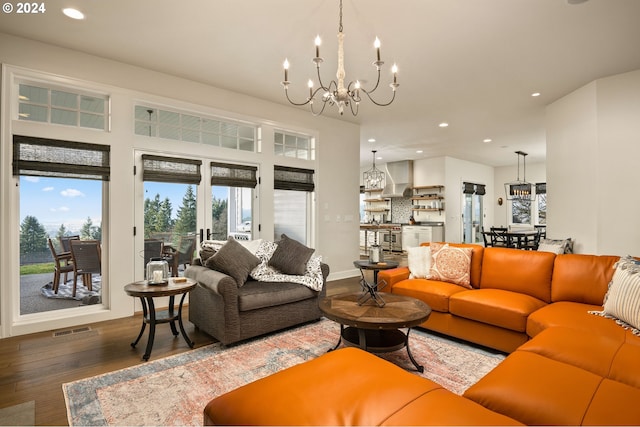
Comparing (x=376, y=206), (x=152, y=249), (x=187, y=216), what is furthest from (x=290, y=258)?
(x=376, y=206)

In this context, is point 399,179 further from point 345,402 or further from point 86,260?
point 345,402

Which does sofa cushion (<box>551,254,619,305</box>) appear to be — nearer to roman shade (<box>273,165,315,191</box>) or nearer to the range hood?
roman shade (<box>273,165,315,191</box>)

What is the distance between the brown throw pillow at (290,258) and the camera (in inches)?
144

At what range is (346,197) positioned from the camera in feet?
20.6

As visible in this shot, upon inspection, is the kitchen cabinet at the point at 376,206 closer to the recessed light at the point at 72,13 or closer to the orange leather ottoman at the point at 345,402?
the recessed light at the point at 72,13

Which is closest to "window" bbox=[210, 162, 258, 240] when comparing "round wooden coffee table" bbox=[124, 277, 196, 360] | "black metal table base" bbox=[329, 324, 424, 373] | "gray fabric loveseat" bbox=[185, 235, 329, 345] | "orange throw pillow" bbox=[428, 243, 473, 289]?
"gray fabric loveseat" bbox=[185, 235, 329, 345]

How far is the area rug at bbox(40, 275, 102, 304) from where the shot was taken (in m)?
3.82

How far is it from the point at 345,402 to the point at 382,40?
3.34m

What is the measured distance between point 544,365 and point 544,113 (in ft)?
18.5

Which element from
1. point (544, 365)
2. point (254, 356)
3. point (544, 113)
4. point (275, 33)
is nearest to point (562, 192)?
point (544, 113)

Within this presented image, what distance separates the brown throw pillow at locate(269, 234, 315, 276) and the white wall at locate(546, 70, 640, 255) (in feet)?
12.7

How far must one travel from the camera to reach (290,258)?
146 inches

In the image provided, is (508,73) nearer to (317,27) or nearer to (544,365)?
(317,27)

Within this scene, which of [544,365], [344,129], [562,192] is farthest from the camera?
[344,129]
